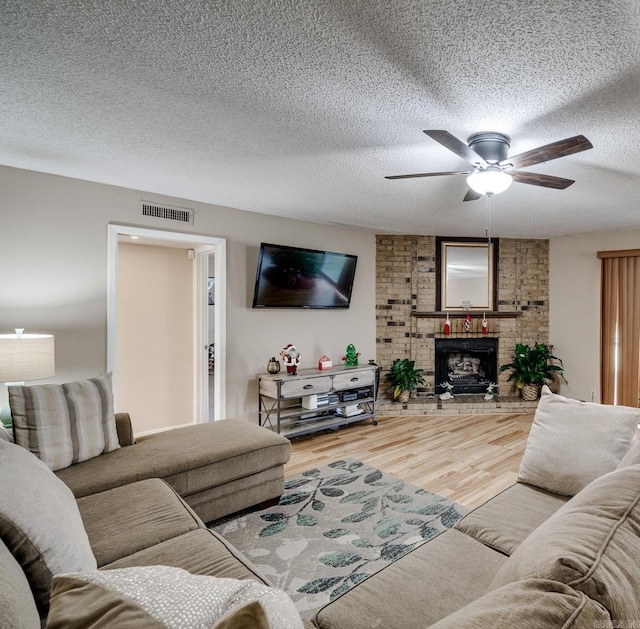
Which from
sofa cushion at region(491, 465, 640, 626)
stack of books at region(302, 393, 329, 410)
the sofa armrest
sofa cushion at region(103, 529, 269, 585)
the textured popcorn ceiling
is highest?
the textured popcorn ceiling

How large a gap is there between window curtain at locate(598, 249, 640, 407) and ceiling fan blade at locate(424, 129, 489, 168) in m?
3.91

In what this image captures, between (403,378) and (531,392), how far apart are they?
1872 mm

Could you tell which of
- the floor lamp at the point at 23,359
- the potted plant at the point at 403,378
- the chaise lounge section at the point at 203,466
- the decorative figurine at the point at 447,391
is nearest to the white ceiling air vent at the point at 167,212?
the floor lamp at the point at 23,359

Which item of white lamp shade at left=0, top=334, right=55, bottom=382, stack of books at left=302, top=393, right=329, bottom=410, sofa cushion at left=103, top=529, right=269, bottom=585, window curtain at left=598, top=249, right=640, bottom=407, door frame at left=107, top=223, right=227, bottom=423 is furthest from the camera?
window curtain at left=598, top=249, right=640, bottom=407

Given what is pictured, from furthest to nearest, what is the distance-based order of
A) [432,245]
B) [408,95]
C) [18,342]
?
[432,245] → [18,342] → [408,95]

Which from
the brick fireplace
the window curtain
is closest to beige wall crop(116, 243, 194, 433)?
the brick fireplace

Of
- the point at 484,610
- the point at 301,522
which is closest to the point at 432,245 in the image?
the point at 301,522

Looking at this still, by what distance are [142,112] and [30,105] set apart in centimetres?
55

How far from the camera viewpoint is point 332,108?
79.8 inches

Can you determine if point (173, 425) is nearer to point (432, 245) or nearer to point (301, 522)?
point (301, 522)

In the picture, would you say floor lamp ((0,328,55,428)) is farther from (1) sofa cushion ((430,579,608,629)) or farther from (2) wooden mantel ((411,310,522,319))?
(2) wooden mantel ((411,310,522,319))

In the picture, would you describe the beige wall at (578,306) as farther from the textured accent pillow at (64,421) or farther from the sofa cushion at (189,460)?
the textured accent pillow at (64,421)

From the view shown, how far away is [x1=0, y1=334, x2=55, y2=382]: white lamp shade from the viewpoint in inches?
93.6

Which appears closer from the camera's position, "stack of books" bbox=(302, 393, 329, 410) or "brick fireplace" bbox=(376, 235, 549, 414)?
"stack of books" bbox=(302, 393, 329, 410)
